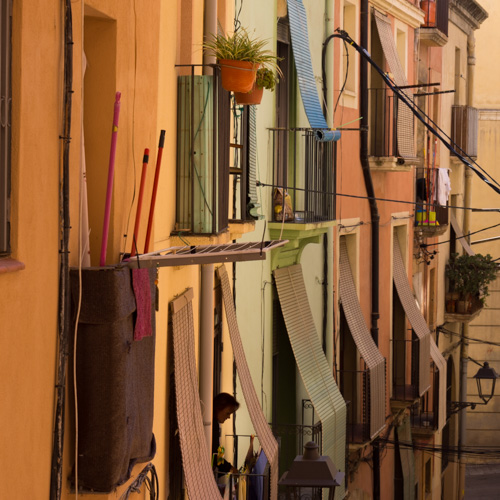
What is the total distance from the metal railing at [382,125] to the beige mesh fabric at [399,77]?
154 millimetres

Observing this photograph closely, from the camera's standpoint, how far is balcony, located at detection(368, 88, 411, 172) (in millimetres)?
20016

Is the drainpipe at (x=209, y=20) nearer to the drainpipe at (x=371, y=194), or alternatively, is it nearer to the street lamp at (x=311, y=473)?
the street lamp at (x=311, y=473)

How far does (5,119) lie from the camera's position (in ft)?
16.5

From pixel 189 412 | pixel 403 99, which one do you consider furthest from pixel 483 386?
pixel 189 412

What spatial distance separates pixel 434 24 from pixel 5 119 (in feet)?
65.7

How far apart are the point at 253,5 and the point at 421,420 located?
483 inches

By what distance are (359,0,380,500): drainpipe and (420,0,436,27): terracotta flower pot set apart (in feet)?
16.7

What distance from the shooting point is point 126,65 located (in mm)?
6871

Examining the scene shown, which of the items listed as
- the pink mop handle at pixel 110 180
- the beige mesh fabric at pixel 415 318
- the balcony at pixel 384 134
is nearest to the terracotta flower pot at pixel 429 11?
the balcony at pixel 384 134

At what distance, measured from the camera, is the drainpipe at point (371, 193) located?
1930cm

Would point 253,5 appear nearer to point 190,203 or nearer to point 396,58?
point 190,203


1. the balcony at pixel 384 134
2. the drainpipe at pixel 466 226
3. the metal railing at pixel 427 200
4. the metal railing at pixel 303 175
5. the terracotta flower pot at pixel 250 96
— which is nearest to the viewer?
the terracotta flower pot at pixel 250 96

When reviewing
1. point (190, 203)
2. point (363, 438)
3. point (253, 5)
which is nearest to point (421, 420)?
point (363, 438)

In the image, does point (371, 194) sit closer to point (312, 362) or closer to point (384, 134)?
point (384, 134)
